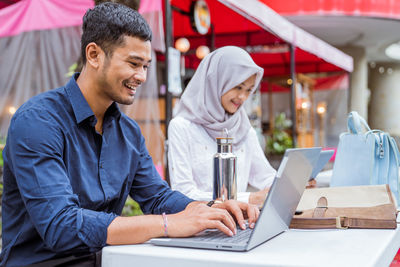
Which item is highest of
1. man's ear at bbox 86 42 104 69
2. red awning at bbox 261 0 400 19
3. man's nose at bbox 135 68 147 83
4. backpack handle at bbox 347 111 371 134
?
red awning at bbox 261 0 400 19

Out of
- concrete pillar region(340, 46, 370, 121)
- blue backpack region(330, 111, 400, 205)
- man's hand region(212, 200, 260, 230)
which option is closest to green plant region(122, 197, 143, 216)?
A: blue backpack region(330, 111, 400, 205)

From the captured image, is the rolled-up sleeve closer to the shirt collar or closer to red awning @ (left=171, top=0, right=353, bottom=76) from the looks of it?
the shirt collar

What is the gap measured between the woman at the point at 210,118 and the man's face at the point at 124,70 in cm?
68

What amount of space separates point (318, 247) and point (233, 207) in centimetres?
27

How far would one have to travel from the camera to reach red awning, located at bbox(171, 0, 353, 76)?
4.92 m

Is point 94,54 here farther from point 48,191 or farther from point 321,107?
point 321,107

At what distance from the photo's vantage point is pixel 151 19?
135 inches

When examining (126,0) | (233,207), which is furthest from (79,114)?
(126,0)

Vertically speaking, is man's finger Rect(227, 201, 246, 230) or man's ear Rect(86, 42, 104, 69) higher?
man's ear Rect(86, 42, 104, 69)

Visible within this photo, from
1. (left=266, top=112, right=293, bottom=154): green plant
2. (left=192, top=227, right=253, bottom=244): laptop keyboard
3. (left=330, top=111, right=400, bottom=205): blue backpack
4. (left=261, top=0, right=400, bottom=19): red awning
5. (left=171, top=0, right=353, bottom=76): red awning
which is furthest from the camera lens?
(left=261, top=0, right=400, bottom=19): red awning

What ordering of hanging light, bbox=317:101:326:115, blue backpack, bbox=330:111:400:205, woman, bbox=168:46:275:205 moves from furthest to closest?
hanging light, bbox=317:101:326:115 → woman, bbox=168:46:275:205 → blue backpack, bbox=330:111:400:205

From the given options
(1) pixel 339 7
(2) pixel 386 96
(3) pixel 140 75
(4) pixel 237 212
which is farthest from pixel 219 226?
(2) pixel 386 96

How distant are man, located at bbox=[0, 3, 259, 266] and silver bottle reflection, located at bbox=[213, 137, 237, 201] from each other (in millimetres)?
93

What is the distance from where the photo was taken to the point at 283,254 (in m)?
0.91
